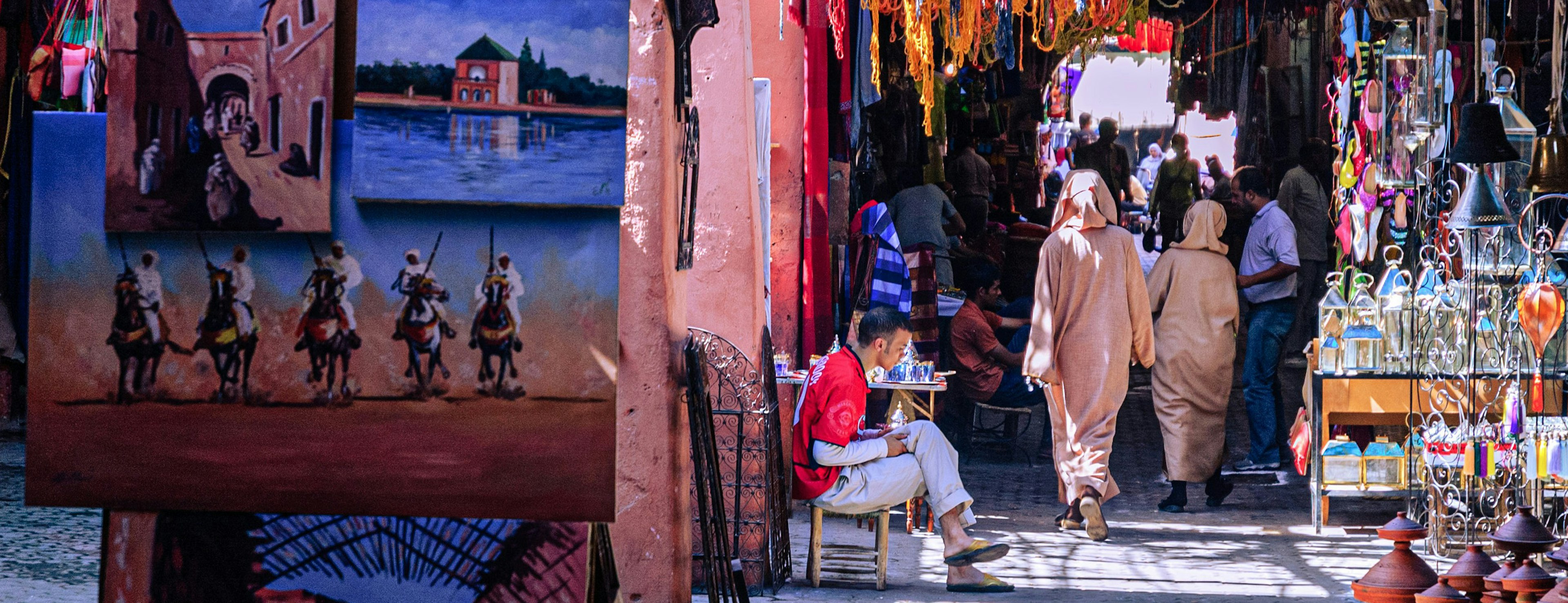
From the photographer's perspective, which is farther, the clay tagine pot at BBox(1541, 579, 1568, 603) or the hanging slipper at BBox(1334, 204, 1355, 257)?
the hanging slipper at BBox(1334, 204, 1355, 257)

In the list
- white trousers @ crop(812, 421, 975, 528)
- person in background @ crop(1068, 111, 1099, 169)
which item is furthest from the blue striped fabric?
person in background @ crop(1068, 111, 1099, 169)

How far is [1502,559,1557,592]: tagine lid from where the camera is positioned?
11.8 feet

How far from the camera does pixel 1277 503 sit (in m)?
8.81

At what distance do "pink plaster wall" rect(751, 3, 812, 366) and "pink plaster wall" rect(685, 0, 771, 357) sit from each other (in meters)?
1.47

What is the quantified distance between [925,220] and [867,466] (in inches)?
186

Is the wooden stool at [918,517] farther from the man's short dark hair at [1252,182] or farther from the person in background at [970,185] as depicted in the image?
the person in background at [970,185]

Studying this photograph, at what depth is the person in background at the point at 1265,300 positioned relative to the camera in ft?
30.0

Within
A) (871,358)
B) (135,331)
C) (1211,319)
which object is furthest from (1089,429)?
(135,331)

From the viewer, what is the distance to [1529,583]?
3600 mm

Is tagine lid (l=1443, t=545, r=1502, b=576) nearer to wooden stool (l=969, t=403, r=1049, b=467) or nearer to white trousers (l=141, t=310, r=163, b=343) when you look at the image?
white trousers (l=141, t=310, r=163, b=343)

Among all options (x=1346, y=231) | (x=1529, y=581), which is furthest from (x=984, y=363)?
(x=1529, y=581)

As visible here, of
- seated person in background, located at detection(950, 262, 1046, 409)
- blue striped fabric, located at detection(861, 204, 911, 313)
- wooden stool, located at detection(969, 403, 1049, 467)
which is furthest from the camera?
wooden stool, located at detection(969, 403, 1049, 467)

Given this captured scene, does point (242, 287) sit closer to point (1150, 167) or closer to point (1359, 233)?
point (1359, 233)

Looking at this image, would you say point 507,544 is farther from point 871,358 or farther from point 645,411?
point 871,358
